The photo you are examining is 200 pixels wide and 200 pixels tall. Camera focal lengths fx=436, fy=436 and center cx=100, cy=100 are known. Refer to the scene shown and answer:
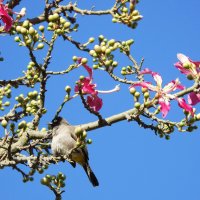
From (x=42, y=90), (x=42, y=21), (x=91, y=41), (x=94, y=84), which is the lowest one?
(x=94, y=84)

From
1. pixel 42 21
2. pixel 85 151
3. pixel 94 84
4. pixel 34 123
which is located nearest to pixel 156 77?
pixel 94 84

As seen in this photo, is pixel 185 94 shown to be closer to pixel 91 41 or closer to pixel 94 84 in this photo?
pixel 94 84

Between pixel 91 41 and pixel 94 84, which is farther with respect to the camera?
pixel 91 41

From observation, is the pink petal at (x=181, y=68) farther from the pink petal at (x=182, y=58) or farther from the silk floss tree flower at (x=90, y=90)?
the silk floss tree flower at (x=90, y=90)

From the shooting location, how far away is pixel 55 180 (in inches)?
206

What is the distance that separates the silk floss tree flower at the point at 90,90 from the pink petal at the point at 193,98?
72cm

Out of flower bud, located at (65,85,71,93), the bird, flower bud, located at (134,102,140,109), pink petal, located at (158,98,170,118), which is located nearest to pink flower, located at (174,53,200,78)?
pink petal, located at (158,98,170,118)

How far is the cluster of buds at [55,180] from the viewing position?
17.0 ft

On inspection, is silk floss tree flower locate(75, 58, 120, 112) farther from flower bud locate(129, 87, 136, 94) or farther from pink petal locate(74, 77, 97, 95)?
flower bud locate(129, 87, 136, 94)

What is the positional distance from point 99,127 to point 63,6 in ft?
9.29

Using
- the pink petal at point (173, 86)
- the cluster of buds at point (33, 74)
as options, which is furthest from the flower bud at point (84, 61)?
the cluster of buds at point (33, 74)

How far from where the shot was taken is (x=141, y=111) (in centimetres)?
429

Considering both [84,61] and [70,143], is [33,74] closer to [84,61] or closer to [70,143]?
[84,61]

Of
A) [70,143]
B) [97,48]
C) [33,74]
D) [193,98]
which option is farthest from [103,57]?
[70,143]
